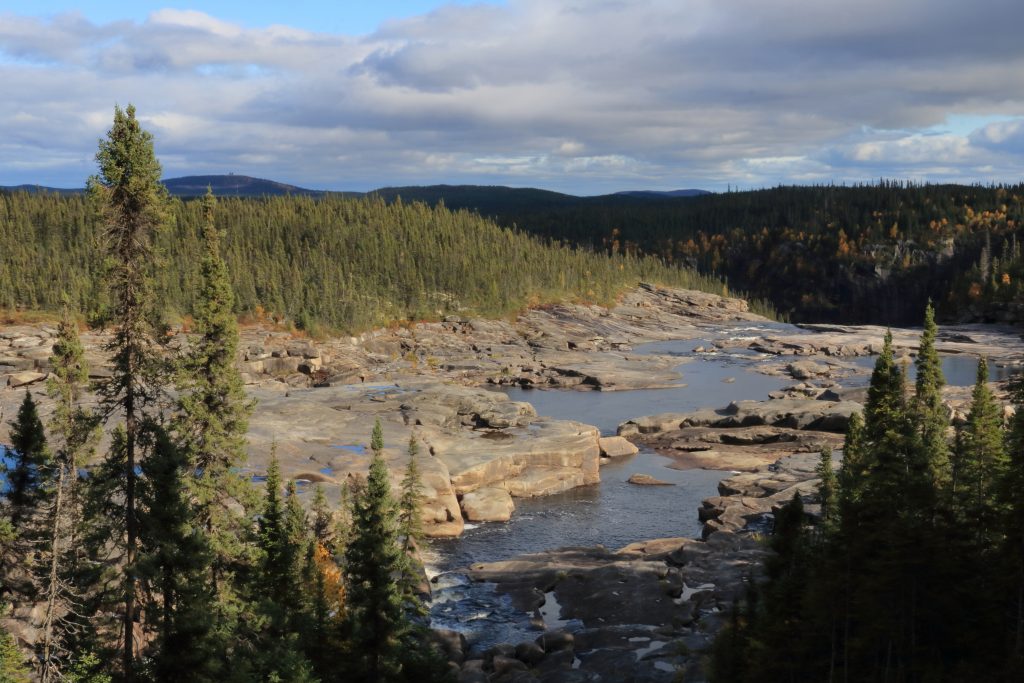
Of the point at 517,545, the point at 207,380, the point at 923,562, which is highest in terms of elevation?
the point at 207,380

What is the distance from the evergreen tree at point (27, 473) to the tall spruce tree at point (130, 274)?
1086cm

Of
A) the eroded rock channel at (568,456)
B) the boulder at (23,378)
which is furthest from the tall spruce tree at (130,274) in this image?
the boulder at (23,378)

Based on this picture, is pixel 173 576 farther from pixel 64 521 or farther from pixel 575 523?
pixel 575 523

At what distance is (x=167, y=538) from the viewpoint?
27.1m

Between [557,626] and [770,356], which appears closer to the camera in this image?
[557,626]

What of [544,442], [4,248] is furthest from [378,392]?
[4,248]

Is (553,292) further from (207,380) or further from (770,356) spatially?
(207,380)

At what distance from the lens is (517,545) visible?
6019cm

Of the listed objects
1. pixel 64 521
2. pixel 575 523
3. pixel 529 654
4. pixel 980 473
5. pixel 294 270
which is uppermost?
pixel 294 270

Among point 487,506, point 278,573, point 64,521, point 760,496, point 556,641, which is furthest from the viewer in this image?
point 760,496

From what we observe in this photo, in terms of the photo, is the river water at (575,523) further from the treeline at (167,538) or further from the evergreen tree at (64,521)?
the evergreen tree at (64,521)

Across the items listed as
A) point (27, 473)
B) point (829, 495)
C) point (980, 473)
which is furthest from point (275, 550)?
point (980, 473)

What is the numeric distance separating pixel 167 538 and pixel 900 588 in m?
23.1

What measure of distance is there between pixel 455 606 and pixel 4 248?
13612 cm
